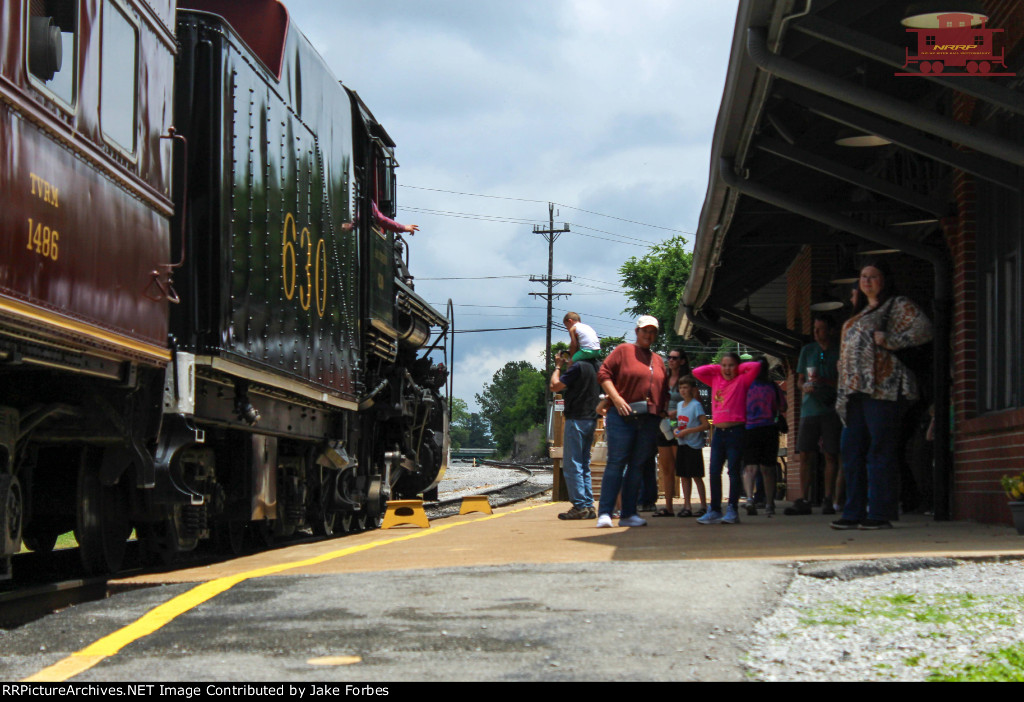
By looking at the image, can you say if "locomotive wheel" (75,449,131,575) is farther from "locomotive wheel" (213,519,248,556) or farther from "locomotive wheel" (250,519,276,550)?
"locomotive wheel" (250,519,276,550)

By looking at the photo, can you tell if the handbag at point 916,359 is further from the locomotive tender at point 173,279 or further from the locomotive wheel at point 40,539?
the locomotive wheel at point 40,539

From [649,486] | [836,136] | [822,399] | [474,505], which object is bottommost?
[474,505]

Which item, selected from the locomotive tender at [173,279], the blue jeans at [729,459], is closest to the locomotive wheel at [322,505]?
the locomotive tender at [173,279]

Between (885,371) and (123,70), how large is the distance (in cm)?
493

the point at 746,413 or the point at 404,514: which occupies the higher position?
the point at 746,413

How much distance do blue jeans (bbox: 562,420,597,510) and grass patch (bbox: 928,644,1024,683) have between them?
7.05 meters

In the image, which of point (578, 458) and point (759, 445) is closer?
point (578, 458)

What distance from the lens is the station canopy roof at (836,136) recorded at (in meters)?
7.35

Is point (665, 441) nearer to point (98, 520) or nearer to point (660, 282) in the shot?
point (98, 520)

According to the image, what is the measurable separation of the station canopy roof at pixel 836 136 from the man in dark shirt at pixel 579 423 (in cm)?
189

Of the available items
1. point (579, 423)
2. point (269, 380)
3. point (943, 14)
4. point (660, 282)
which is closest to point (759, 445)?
point (579, 423)

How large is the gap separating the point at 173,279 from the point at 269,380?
1379mm

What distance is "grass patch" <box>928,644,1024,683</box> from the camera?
11.8 ft

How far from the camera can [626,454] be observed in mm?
9836
